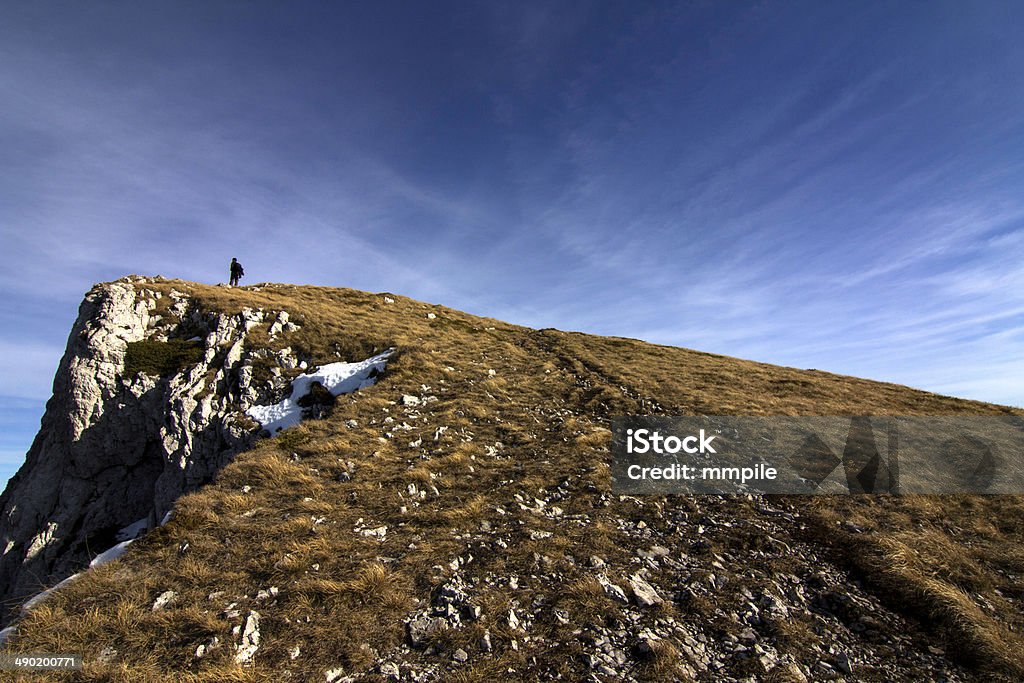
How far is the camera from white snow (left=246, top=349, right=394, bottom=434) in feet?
65.1

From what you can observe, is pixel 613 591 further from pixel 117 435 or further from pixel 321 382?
pixel 117 435

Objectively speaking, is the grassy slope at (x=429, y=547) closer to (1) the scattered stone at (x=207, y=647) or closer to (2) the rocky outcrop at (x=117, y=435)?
(1) the scattered stone at (x=207, y=647)

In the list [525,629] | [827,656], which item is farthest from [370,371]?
[827,656]

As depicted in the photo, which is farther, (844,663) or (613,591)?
(613,591)

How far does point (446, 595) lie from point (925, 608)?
9.64 meters

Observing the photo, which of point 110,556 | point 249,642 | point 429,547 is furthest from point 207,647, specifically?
point 110,556

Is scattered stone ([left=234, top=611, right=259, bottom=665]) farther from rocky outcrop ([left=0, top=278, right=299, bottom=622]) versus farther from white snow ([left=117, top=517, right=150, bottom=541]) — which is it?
white snow ([left=117, top=517, right=150, bottom=541])

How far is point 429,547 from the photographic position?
407 inches

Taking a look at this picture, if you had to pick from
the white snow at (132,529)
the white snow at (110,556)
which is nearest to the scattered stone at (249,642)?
the white snow at (110,556)

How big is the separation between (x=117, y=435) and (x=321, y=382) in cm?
1355

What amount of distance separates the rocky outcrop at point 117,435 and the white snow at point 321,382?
2.50 ft

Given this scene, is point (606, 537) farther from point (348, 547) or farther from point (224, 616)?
point (224, 616)

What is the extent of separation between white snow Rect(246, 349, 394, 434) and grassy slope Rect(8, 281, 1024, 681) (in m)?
1.76

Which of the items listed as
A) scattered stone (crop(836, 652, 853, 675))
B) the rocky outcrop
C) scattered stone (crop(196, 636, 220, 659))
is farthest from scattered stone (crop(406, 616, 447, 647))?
the rocky outcrop
